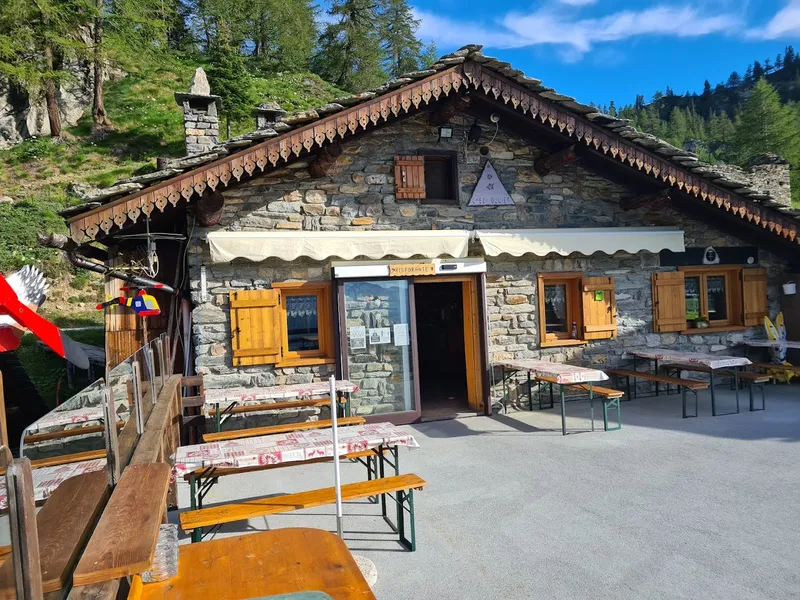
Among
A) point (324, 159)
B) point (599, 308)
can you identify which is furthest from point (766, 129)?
point (324, 159)

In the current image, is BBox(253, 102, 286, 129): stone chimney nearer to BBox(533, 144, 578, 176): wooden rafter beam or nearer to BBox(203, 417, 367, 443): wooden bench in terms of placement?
BBox(533, 144, 578, 176): wooden rafter beam

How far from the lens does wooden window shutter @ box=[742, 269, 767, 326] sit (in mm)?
9195

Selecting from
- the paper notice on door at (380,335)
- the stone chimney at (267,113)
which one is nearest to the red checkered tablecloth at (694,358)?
the paper notice on door at (380,335)

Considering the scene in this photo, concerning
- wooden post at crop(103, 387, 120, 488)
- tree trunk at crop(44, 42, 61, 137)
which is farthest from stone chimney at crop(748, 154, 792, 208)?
tree trunk at crop(44, 42, 61, 137)

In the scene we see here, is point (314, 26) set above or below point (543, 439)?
above

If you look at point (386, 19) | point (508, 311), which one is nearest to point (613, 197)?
point (508, 311)

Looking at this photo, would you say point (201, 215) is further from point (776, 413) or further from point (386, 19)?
point (386, 19)

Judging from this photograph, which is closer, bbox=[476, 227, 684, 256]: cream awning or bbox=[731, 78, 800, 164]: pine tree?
bbox=[476, 227, 684, 256]: cream awning

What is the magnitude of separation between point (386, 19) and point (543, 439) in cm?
3450

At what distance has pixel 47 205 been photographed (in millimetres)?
18688

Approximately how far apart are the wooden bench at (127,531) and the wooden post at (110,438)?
46 millimetres

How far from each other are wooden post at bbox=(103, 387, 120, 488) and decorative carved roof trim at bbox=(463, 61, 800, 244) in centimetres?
612

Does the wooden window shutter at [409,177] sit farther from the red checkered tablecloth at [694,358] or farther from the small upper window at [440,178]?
the red checkered tablecloth at [694,358]

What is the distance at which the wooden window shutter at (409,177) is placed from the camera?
759 centimetres
